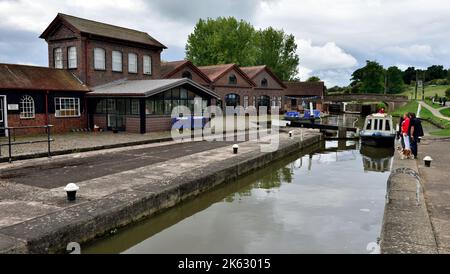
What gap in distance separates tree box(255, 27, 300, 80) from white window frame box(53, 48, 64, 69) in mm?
52195

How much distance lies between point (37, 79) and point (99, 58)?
4.51m

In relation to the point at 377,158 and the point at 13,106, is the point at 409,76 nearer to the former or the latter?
the point at 377,158

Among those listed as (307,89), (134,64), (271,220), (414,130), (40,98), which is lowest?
(271,220)

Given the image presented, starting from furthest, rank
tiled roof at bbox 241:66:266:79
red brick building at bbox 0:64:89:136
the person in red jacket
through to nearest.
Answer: tiled roof at bbox 241:66:266:79
red brick building at bbox 0:64:89:136
the person in red jacket

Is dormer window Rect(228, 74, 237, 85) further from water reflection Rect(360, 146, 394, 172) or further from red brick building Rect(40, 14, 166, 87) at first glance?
water reflection Rect(360, 146, 394, 172)

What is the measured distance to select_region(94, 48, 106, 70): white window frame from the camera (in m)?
23.4

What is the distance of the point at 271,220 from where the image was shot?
8.30m

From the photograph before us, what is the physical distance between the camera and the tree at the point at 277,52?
241 ft

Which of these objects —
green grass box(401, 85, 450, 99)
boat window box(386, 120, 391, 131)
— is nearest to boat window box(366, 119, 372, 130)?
boat window box(386, 120, 391, 131)

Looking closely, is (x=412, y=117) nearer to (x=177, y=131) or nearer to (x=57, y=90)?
(x=177, y=131)

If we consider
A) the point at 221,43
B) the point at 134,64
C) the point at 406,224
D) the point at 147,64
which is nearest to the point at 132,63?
the point at 134,64

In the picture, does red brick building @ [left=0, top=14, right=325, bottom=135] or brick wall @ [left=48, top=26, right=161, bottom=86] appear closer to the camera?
red brick building @ [left=0, top=14, right=325, bottom=135]

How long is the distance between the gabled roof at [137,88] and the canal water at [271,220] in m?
9.31
